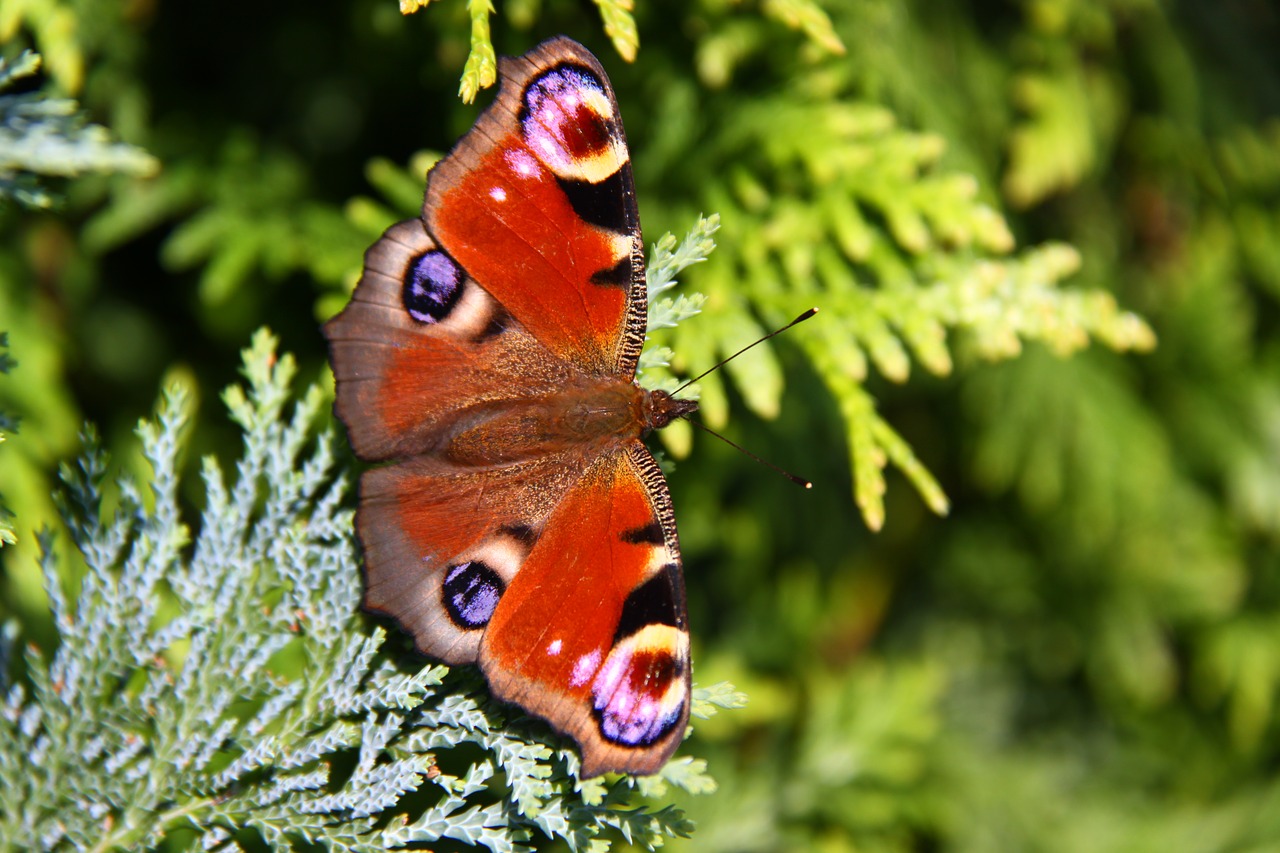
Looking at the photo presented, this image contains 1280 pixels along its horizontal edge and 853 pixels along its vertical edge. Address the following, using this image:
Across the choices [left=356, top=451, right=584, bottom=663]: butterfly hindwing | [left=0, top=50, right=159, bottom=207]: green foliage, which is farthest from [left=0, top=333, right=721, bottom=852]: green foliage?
[left=0, top=50, right=159, bottom=207]: green foliage

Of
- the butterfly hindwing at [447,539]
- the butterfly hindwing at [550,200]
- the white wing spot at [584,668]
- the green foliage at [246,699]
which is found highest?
the butterfly hindwing at [550,200]

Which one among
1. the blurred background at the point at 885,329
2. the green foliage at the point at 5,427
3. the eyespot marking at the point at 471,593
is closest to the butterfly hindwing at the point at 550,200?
the blurred background at the point at 885,329

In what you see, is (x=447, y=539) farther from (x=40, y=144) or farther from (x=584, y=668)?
(x=40, y=144)

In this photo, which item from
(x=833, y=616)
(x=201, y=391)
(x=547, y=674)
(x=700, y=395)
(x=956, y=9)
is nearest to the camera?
A: (x=547, y=674)

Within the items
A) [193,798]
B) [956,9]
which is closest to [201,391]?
[193,798]

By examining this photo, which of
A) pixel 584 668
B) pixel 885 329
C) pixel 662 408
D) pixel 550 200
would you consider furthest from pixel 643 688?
pixel 885 329

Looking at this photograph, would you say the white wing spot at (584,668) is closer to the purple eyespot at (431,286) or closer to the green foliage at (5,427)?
the purple eyespot at (431,286)

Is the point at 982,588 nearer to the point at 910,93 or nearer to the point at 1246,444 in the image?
the point at 1246,444
